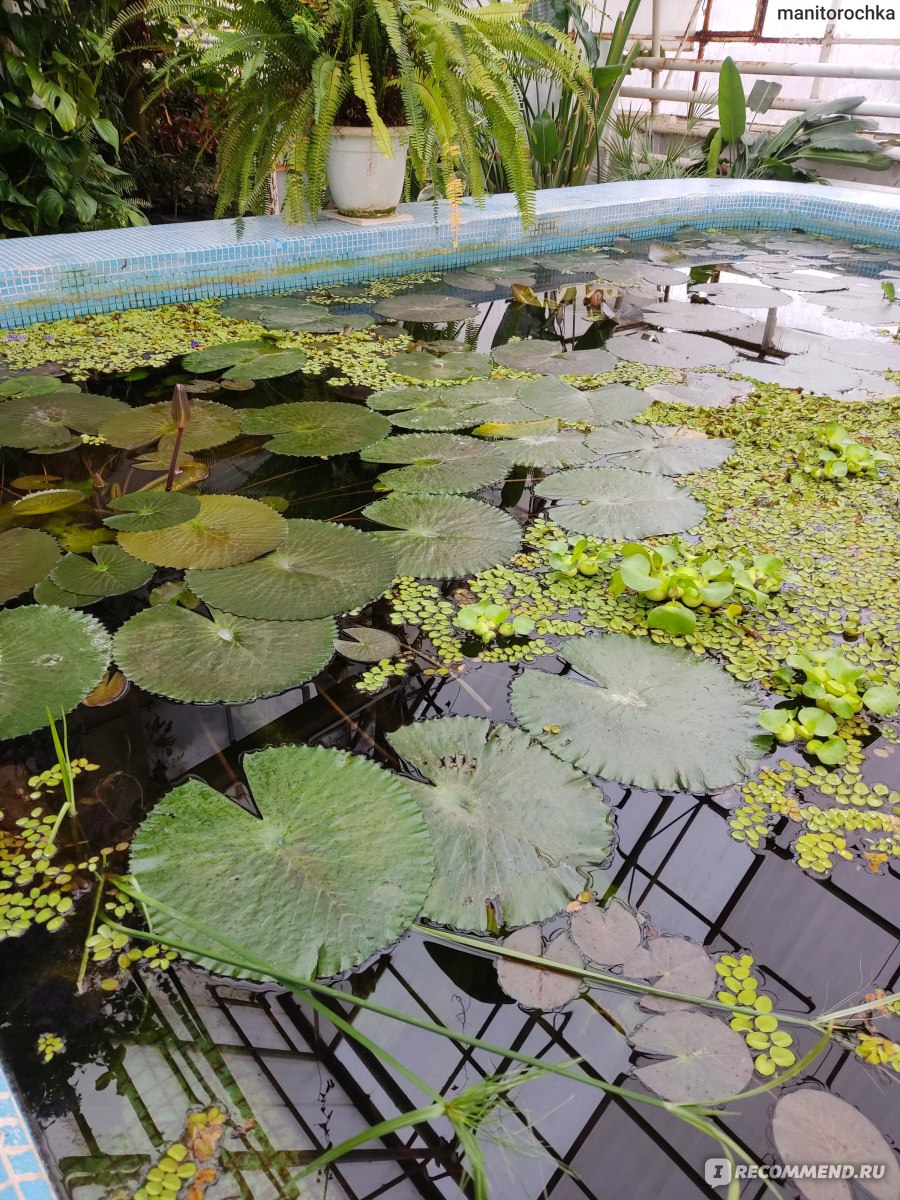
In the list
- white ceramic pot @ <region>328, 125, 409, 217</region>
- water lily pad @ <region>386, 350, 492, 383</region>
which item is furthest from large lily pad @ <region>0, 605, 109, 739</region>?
white ceramic pot @ <region>328, 125, 409, 217</region>

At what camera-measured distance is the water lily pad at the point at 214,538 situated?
5.04 feet

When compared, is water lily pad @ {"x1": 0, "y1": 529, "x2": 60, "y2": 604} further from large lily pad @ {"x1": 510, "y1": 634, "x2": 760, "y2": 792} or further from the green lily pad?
large lily pad @ {"x1": 510, "y1": 634, "x2": 760, "y2": 792}

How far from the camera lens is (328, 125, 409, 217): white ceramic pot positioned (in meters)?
3.29

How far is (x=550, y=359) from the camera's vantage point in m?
2.60

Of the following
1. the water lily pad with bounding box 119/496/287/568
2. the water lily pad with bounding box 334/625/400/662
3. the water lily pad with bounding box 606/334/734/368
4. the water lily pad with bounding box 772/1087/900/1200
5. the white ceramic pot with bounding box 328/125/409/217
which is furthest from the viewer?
the white ceramic pot with bounding box 328/125/409/217

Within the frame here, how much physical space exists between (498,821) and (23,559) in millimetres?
1032

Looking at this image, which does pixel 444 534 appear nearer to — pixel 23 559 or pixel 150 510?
pixel 150 510

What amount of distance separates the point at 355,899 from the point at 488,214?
11.7 feet

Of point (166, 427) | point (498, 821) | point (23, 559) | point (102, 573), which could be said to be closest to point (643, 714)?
point (498, 821)

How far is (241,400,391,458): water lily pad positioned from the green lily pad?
54 cm

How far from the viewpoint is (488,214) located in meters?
3.80

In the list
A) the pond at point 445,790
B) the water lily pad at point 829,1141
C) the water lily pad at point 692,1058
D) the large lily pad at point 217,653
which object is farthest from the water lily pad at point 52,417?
the water lily pad at point 829,1141

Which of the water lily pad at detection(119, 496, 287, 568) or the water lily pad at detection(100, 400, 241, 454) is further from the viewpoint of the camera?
the water lily pad at detection(100, 400, 241, 454)

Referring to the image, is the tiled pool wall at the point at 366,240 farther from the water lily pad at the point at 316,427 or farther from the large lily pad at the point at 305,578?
the large lily pad at the point at 305,578
